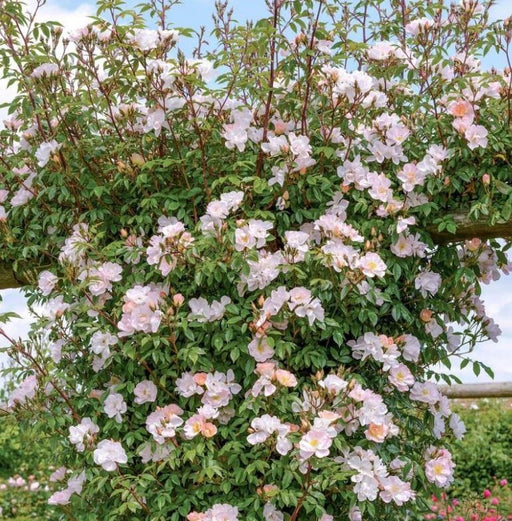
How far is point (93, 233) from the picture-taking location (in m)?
3.49

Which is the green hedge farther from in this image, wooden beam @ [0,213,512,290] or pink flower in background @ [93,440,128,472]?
pink flower in background @ [93,440,128,472]

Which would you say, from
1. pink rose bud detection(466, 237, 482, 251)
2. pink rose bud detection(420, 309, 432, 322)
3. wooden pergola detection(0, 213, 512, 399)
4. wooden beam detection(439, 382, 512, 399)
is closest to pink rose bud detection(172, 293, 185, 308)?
wooden pergola detection(0, 213, 512, 399)

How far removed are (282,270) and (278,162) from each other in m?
0.45

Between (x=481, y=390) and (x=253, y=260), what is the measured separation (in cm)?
380

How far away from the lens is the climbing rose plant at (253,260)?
3070mm

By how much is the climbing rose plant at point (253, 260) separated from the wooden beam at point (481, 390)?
2.73 metres

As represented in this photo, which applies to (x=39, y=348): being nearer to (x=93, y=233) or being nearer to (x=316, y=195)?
(x=93, y=233)

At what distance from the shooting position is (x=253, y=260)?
303 centimetres

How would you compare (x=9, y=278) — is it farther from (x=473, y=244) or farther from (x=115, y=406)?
(x=473, y=244)

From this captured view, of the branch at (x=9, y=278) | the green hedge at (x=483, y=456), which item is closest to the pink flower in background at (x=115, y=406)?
the branch at (x=9, y=278)

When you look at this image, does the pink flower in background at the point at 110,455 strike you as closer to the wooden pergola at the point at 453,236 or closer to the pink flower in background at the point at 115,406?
the pink flower in background at the point at 115,406

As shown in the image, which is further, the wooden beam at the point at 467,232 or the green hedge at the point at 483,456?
the green hedge at the point at 483,456

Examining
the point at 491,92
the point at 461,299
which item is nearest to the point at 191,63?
the point at 491,92

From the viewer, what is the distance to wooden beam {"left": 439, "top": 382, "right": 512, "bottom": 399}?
6.23 m
